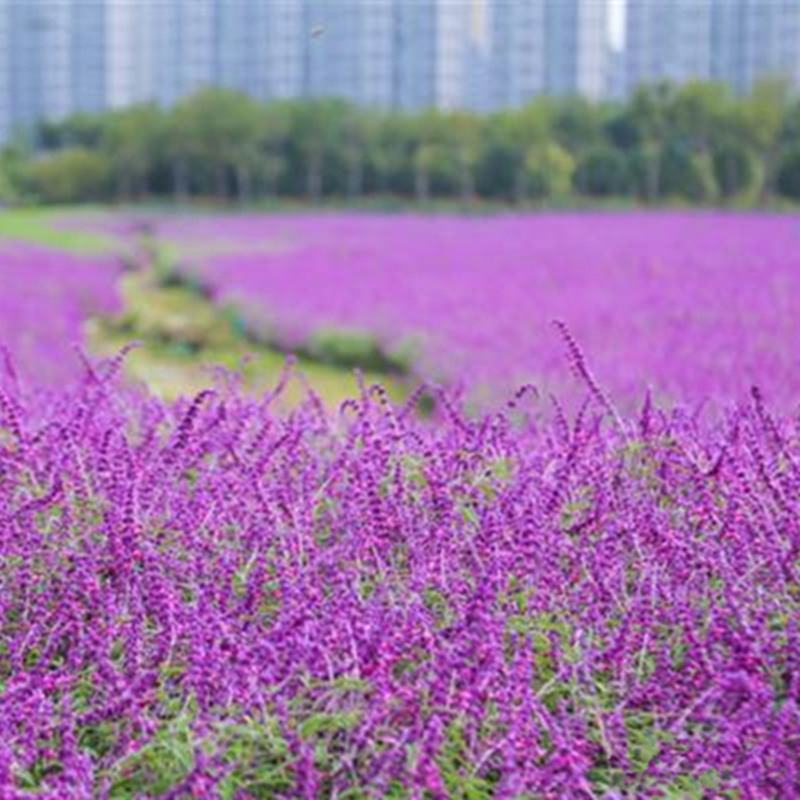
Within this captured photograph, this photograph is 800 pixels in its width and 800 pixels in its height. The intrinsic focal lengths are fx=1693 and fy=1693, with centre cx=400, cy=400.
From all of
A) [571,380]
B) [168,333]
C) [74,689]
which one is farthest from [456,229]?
[74,689]

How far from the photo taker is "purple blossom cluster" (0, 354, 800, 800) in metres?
2.55

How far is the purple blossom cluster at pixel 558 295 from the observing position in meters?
10.7

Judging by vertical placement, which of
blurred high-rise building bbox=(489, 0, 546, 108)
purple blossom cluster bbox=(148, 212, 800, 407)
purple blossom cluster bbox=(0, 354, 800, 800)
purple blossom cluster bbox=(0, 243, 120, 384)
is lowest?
purple blossom cluster bbox=(0, 243, 120, 384)

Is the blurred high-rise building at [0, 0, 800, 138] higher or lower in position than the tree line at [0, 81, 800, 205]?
higher

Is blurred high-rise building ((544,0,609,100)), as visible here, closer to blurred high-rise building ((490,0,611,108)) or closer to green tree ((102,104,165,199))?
blurred high-rise building ((490,0,611,108))

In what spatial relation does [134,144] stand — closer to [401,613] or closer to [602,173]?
[602,173]

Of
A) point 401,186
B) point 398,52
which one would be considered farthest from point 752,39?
point 398,52

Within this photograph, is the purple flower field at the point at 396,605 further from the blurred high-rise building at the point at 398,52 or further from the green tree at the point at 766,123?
the green tree at the point at 766,123

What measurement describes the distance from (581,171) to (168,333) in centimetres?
4169

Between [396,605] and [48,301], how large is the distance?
1663cm

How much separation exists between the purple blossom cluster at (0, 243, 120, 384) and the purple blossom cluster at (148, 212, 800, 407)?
1.64 m

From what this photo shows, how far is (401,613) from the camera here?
292 cm

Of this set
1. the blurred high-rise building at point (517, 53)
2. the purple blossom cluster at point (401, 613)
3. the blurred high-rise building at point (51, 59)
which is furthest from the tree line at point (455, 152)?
the purple blossom cluster at point (401, 613)

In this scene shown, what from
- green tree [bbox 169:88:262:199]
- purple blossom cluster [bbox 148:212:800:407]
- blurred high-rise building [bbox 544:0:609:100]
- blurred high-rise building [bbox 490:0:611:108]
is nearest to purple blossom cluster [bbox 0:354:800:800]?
purple blossom cluster [bbox 148:212:800:407]
